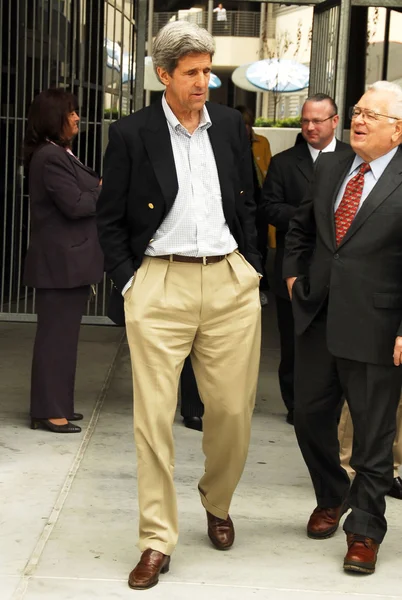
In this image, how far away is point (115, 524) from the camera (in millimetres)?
4676

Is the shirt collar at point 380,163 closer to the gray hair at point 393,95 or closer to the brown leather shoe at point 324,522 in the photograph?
the gray hair at point 393,95

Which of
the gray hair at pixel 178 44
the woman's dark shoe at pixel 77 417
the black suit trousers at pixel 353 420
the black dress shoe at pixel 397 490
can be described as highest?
the gray hair at pixel 178 44

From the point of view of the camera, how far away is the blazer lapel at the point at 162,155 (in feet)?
13.4

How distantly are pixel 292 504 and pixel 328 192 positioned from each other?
1508 millimetres

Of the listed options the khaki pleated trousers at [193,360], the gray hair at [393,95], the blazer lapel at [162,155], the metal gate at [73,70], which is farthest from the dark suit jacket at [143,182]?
the metal gate at [73,70]

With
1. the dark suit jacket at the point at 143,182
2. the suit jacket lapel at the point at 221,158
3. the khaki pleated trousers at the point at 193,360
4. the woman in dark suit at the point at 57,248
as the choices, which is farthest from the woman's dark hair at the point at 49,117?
the khaki pleated trousers at the point at 193,360

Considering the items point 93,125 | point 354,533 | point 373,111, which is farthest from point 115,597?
point 93,125

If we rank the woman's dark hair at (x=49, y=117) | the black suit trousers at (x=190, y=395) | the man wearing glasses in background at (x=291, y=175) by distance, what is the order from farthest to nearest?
1. the black suit trousers at (x=190, y=395)
2. the man wearing glasses in background at (x=291, y=175)
3. the woman's dark hair at (x=49, y=117)

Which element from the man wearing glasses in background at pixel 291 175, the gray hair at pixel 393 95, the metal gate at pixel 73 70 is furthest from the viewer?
the metal gate at pixel 73 70

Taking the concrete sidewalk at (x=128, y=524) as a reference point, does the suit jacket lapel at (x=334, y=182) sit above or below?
above

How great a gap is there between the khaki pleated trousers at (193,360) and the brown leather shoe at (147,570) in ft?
0.10

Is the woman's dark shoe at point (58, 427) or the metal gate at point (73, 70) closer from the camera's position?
the woman's dark shoe at point (58, 427)

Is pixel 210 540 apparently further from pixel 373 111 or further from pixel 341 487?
pixel 373 111

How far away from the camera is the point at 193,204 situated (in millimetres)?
4129
